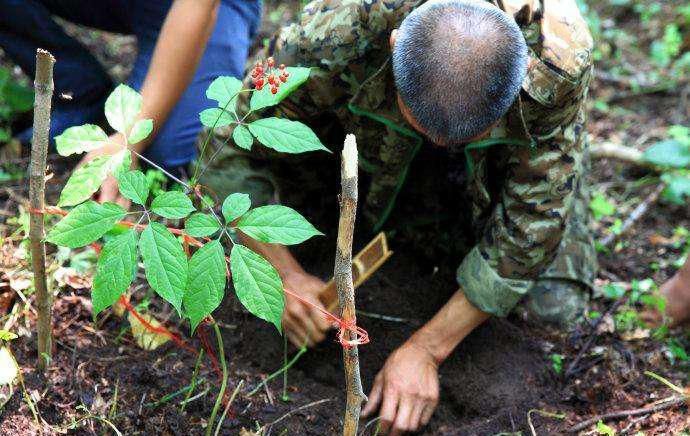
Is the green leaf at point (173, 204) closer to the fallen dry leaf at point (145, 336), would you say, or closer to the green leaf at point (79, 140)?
the green leaf at point (79, 140)

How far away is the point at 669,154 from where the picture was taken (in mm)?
2916

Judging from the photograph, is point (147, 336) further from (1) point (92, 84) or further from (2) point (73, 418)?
(1) point (92, 84)

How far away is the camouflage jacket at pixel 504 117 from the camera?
5.95 feet

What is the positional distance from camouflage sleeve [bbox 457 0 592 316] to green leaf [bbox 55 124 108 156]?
3.21 ft

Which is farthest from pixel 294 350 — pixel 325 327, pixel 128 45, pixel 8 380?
pixel 128 45

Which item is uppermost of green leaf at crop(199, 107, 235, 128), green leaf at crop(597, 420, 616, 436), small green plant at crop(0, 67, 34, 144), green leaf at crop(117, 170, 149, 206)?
green leaf at crop(199, 107, 235, 128)

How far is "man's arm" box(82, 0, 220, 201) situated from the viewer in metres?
2.12

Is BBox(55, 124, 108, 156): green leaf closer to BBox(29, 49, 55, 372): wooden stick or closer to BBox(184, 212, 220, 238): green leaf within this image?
BBox(29, 49, 55, 372): wooden stick

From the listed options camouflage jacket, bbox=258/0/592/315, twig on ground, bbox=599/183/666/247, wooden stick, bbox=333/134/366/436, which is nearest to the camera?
wooden stick, bbox=333/134/366/436

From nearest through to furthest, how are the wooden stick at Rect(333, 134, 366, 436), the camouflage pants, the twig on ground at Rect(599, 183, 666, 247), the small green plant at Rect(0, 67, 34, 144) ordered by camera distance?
the wooden stick at Rect(333, 134, 366, 436)
the camouflage pants
the twig on ground at Rect(599, 183, 666, 247)
the small green plant at Rect(0, 67, 34, 144)

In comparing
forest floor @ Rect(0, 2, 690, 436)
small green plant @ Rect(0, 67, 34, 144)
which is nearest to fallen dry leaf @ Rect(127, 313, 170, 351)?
forest floor @ Rect(0, 2, 690, 436)

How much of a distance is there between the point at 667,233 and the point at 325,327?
1.52 m

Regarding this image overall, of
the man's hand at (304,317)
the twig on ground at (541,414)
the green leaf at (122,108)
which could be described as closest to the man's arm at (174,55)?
the man's hand at (304,317)

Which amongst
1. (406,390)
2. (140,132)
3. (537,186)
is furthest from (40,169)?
(537,186)
